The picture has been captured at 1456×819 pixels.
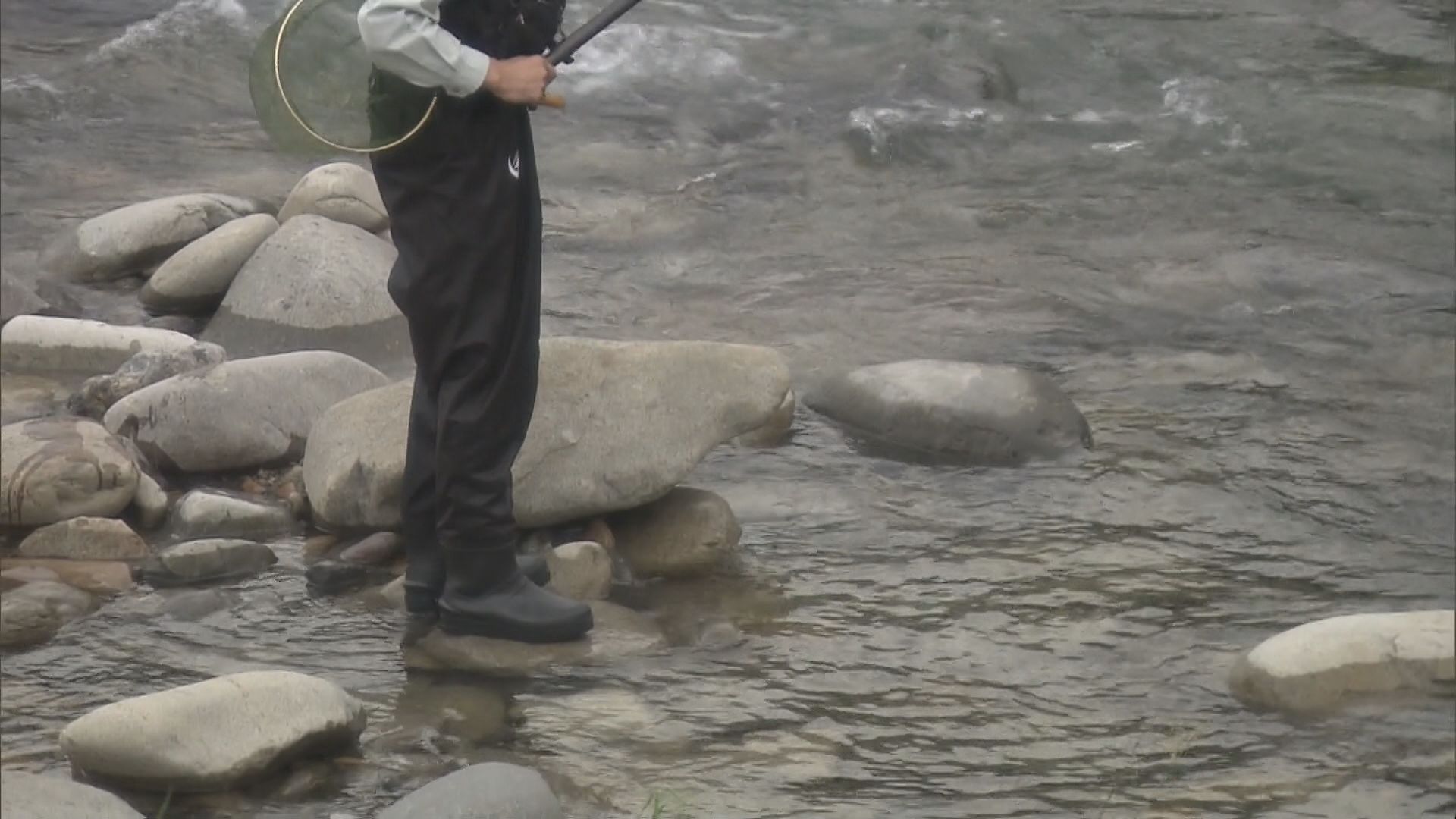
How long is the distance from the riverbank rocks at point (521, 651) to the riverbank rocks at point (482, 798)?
76 centimetres

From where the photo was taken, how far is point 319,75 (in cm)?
414

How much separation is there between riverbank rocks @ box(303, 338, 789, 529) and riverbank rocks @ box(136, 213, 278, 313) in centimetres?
192

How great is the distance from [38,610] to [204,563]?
16.7 inches

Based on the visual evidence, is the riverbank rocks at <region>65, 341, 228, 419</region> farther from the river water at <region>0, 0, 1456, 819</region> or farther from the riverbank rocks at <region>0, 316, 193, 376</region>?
the river water at <region>0, 0, 1456, 819</region>

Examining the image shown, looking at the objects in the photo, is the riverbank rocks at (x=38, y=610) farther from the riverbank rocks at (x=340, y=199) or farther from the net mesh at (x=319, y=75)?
the riverbank rocks at (x=340, y=199)

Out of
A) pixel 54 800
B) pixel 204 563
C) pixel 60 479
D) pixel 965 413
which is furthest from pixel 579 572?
pixel 54 800

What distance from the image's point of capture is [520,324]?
4246 millimetres

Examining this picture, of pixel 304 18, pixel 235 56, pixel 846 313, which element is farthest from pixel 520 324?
pixel 235 56

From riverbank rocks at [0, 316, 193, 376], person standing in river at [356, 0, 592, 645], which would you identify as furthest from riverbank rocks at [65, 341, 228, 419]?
person standing in river at [356, 0, 592, 645]

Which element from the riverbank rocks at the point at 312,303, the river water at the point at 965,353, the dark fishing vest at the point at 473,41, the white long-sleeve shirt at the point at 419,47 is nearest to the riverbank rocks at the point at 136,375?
the riverbank rocks at the point at 312,303

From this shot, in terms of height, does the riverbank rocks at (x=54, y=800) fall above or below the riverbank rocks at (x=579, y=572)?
above

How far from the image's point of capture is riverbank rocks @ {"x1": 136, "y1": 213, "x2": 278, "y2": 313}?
6879mm

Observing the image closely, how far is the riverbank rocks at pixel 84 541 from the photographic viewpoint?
4.92 metres

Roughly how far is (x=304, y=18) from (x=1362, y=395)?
3586mm
